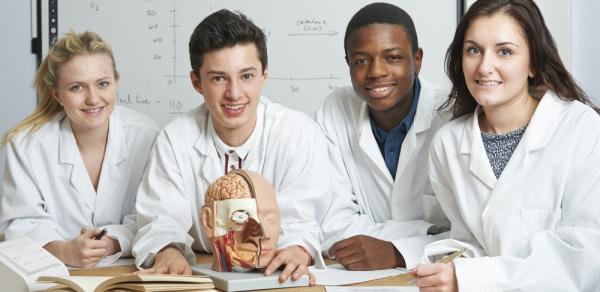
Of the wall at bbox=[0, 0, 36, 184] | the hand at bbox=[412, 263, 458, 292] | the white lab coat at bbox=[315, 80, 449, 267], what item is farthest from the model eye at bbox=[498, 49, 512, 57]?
the wall at bbox=[0, 0, 36, 184]

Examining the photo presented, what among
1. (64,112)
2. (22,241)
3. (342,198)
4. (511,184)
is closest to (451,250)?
(511,184)

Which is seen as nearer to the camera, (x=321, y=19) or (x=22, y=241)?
(x=22, y=241)

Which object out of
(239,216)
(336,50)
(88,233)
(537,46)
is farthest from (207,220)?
(336,50)

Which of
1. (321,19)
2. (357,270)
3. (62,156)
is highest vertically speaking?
(321,19)

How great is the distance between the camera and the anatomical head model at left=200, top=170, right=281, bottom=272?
1.80 meters

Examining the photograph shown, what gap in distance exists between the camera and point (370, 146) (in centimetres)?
236

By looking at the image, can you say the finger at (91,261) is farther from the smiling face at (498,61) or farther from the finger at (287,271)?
the smiling face at (498,61)

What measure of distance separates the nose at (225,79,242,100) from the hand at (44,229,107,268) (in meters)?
0.53

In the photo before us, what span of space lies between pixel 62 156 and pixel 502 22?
4.35 feet

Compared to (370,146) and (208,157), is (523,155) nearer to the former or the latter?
(370,146)

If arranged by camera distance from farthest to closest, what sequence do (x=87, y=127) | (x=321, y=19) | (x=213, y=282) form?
(x=321, y=19) → (x=87, y=127) → (x=213, y=282)

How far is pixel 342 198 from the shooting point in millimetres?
2295

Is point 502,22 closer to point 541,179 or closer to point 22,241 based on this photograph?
point 541,179

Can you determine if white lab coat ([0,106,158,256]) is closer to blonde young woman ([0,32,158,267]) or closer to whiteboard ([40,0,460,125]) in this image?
blonde young woman ([0,32,158,267])
